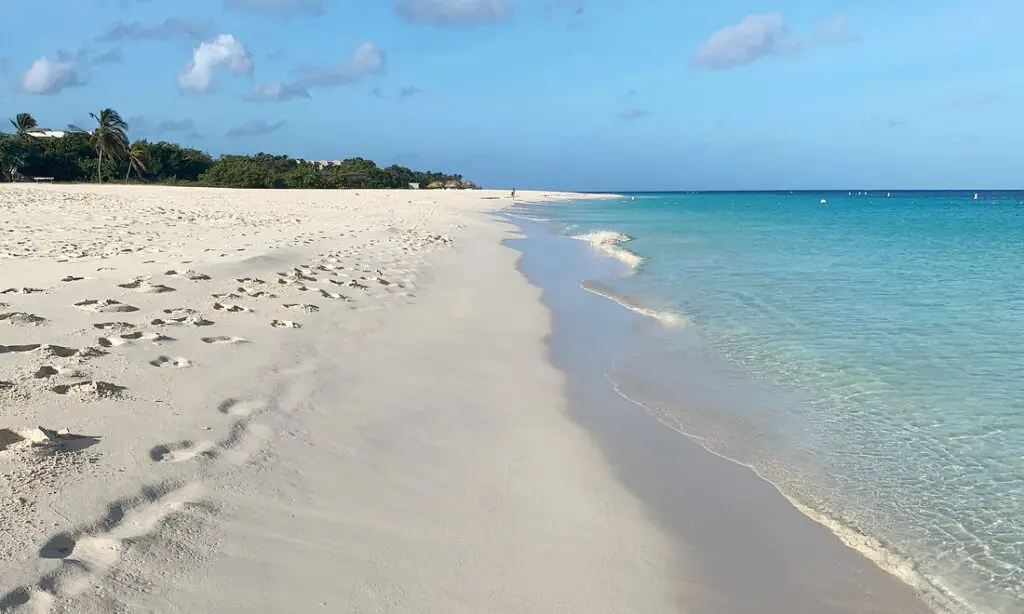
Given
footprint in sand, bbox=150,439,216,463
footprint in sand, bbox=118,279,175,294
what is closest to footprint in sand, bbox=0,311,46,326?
footprint in sand, bbox=118,279,175,294

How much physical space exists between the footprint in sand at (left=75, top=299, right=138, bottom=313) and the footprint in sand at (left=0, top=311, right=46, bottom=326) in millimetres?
580

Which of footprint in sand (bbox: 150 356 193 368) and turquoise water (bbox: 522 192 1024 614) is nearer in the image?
turquoise water (bbox: 522 192 1024 614)

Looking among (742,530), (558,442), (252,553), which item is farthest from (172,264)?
(742,530)

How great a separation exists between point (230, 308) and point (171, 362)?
7.51ft

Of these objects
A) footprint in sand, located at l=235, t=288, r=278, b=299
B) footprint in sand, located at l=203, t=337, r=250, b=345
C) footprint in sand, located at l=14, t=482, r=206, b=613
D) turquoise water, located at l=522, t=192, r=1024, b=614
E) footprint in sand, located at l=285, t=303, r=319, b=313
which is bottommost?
turquoise water, located at l=522, t=192, r=1024, b=614

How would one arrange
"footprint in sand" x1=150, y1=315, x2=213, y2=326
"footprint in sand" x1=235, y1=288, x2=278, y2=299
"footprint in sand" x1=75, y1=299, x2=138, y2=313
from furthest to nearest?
"footprint in sand" x1=235, y1=288, x2=278, y2=299 < "footprint in sand" x1=75, y1=299, x2=138, y2=313 < "footprint in sand" x1=150, y1=315, x2=213, y2=326

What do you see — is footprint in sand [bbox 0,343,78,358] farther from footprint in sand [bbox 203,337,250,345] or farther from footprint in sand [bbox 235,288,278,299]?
footprint in sand [bbox 235,288,278,299]

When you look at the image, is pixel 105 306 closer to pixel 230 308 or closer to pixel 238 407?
pixel 230 308

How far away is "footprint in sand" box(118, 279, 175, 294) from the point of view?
26.4 ft

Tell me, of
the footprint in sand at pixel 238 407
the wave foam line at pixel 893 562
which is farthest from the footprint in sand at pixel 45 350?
the wave foam line at pixel 893 562

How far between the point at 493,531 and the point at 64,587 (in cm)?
207

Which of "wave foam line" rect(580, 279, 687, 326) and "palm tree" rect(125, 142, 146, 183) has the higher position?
"palm tree" rect(125, 142, 146, 183)

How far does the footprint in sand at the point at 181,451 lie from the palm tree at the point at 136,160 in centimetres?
6624

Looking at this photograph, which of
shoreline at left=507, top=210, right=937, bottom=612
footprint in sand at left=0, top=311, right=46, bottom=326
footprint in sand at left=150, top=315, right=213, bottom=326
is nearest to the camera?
shoreline at left=507, top=210, right=937, bottom=612
